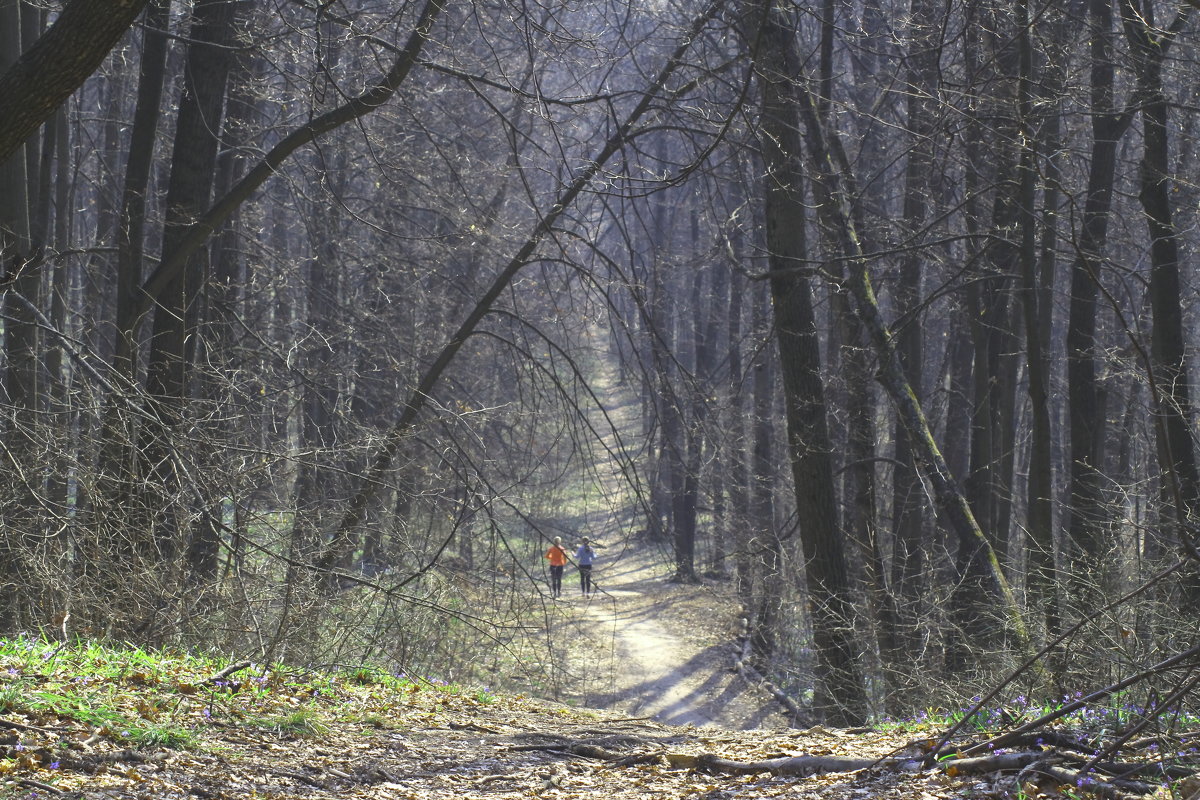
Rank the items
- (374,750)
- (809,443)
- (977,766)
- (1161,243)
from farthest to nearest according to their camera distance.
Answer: (809,443), (1161,243), (374,750), (977,766)

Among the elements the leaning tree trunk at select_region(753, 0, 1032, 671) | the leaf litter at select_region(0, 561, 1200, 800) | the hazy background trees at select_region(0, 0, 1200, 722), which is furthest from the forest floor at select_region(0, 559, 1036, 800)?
the leaning tree trunk at select_region(753, 0, 1032, 671)

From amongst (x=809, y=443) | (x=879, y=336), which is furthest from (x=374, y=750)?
(x=879, y=336)

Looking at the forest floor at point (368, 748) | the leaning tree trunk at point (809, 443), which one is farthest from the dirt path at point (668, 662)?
the forest floor at point (368, 748)

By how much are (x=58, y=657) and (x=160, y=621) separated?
1.70 meters

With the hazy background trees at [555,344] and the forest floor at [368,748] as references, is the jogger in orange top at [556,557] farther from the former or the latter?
the forest floor at [368,748]

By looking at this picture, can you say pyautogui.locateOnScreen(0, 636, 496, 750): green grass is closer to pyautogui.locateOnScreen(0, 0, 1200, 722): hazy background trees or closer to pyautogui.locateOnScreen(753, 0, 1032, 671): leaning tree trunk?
pyautogui.locateOnScreen(0, 0, 1200, 722): hazy background trees

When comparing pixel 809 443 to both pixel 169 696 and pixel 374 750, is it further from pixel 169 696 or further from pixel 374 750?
pixel 169 696

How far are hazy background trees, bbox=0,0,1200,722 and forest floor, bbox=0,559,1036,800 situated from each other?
89 centimetres

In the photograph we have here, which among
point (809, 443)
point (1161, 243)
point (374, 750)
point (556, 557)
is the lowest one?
point (374, 750)

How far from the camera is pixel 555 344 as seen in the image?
368 inches

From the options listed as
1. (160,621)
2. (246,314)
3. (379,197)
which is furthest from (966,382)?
(160,621)

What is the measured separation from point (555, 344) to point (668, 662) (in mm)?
9621

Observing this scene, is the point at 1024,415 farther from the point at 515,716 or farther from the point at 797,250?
the point at 515,716

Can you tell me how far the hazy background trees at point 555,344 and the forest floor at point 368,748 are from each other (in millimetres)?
888
